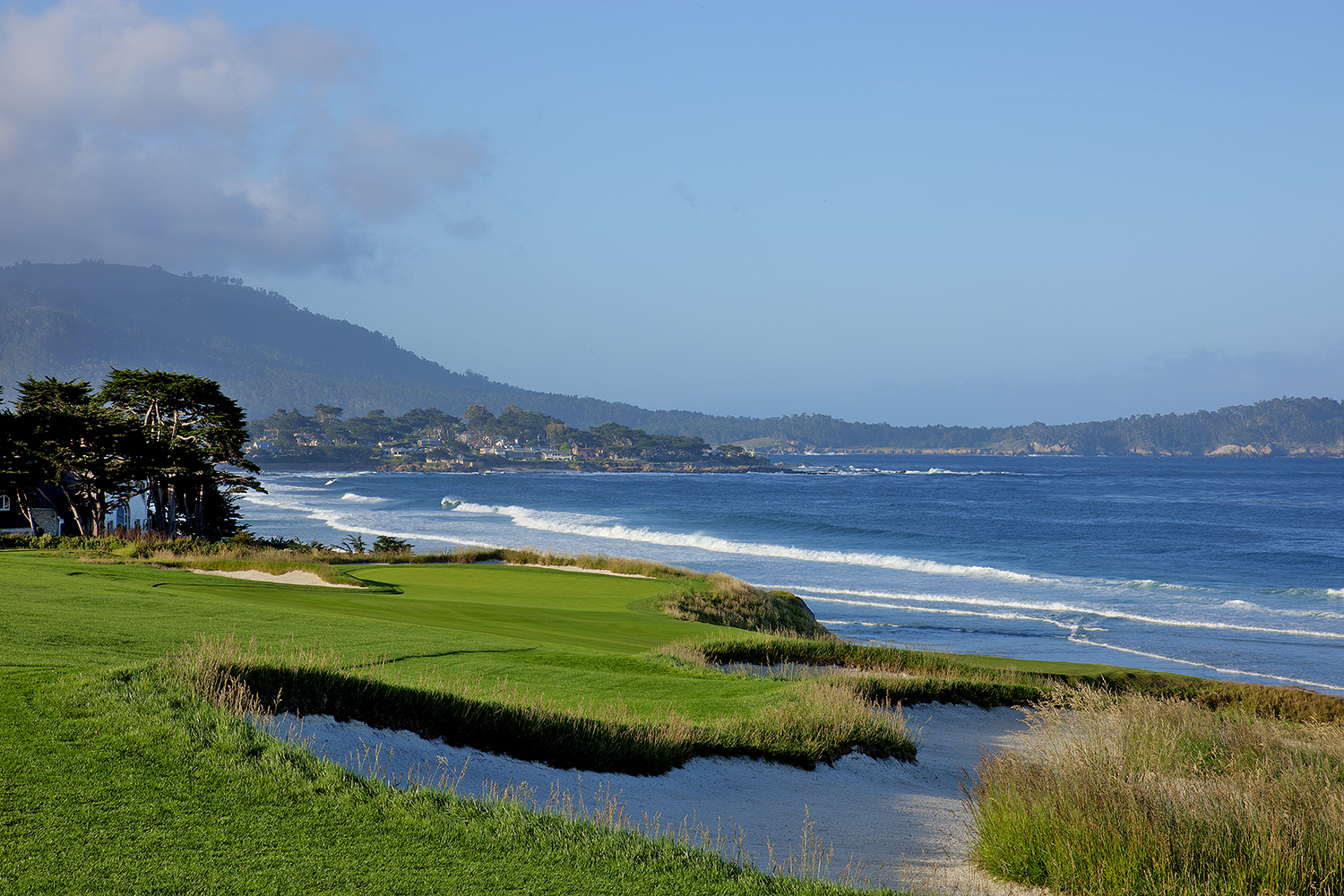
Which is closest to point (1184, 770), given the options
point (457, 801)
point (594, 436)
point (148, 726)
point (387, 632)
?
point (457, 801)

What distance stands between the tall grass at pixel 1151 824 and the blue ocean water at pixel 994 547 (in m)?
17.7

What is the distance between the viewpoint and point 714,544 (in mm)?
54500

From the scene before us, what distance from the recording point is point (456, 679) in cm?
966

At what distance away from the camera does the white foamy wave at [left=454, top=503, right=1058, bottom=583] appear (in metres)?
44.0

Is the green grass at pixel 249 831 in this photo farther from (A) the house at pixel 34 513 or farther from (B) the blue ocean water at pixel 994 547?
(A) the house at pixel 34 513

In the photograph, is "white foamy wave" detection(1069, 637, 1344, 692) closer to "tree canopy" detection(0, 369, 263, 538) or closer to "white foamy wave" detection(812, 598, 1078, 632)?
"white foamy wave" detection(812, 598, 1078, 632)

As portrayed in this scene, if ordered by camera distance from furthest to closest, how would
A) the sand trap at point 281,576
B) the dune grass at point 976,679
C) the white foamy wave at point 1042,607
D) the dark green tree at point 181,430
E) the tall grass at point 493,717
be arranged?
the dark green tree at point 181,430
the white foamy wave at point 1042,607
the sand trap at point 281,576
the dune grass at point 976,679
the tall grass at point 493,717

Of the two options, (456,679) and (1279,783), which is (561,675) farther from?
(1279,783)

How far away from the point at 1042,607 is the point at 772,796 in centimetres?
2814

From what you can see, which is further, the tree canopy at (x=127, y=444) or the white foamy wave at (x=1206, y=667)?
the tree canopy at (x=127, y=444)

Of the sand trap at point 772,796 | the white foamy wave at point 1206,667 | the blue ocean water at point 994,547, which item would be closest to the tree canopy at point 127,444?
the blue ocean water at point 994,547

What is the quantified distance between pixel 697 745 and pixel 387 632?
20.0 feet

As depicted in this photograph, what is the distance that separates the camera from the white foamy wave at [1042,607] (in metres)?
29.2

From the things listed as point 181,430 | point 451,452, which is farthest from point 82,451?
point 451,452
